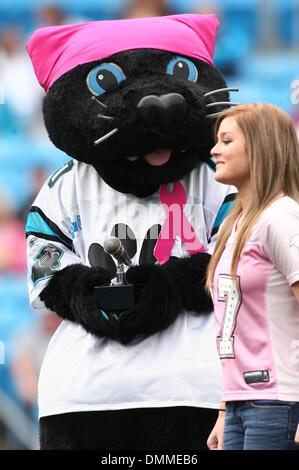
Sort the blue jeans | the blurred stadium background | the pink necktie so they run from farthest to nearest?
the blurred stadium background → the pink necktie → the blue jeans

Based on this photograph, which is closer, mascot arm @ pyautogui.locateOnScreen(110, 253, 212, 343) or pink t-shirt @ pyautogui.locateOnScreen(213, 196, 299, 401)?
pink t-shirt @ pyautogui.locateOnScreen(213, 196, 299, 401)

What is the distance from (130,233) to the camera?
3033mm

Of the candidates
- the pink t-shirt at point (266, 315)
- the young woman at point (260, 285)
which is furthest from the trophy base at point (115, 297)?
the pink t-shirt at point (266, 315)

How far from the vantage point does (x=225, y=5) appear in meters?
7.03

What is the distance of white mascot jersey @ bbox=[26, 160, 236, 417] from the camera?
2906 mm

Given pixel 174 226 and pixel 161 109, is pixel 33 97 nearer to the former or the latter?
pixel 174 226

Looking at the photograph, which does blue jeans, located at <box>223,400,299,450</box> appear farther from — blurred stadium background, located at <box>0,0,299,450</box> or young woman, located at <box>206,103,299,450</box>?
blurred stadium background, located at <box>0,0,299,450</box>

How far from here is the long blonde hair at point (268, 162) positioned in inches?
91.7

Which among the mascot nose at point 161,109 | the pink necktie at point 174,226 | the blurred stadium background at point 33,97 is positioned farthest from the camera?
the blurred stadium background at point 33,97

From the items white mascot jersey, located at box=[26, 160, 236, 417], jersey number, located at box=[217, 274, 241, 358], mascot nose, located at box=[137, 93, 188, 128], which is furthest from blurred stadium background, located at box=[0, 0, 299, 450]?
jersey number, located at box=[217, 274, 241, 358]

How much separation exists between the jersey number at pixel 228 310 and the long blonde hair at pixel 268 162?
0.04 m

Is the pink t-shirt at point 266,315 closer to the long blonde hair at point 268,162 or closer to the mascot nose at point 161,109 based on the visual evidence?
the long blonde hair at point 268,162

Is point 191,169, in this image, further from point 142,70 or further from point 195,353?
point 195,353
